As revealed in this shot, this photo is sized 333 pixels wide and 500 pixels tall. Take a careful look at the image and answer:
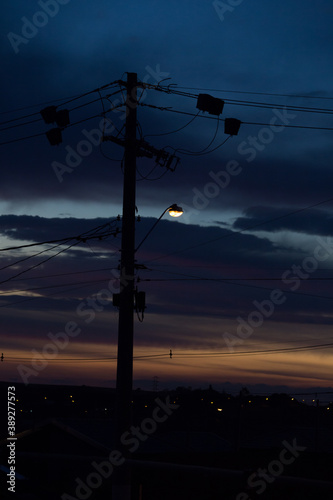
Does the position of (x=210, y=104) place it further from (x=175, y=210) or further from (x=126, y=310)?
(x=126, y=310)

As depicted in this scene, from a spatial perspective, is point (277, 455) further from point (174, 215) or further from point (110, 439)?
point (110, 439)

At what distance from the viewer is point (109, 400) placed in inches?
4183

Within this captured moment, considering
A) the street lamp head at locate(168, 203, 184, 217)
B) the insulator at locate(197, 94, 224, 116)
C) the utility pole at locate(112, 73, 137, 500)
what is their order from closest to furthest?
the utility pole at locate(112, 73, 137, 500) → the street lamp head at locate(168, 203, 184, 217) → the insulator at locate(197, 94, 224, 116)

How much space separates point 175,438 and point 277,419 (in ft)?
228

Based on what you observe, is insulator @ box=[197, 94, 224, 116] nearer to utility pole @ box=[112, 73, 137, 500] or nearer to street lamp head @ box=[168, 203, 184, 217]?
utility pole @ box=[112, 73, 137, 500]

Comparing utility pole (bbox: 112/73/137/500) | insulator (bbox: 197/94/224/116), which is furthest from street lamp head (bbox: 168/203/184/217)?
insulator (bbox: 197/94/224/116)

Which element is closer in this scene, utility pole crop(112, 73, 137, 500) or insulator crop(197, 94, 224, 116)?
utility pole crop(112, 73, 137, 500)

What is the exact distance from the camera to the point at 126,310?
1599 centimetres

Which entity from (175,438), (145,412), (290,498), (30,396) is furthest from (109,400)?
(290,498)

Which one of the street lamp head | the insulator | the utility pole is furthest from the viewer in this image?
the insulator

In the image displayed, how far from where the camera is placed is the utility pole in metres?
14.5

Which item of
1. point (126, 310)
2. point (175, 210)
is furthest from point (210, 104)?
point (126, 310)

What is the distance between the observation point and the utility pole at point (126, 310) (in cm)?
1448

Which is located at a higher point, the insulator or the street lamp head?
the insulator
